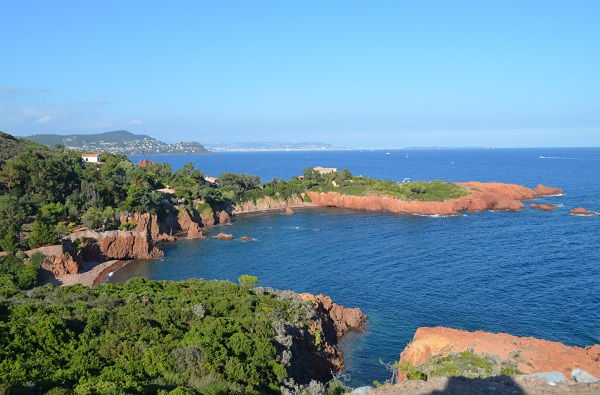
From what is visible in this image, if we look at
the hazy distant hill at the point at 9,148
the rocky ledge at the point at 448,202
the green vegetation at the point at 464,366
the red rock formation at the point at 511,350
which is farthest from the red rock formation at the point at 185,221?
the green vegetation at the point at 464,366

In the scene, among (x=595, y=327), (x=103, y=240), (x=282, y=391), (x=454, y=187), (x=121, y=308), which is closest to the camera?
(x=282, y=391)

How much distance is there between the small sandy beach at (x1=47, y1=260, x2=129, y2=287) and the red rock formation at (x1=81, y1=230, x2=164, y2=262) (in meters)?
1.19

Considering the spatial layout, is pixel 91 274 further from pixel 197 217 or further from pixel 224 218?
pixel 224 218

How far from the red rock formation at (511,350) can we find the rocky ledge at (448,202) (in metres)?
57.5

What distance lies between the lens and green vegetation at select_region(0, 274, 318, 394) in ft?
48.5

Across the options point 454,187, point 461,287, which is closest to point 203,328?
point 461,287

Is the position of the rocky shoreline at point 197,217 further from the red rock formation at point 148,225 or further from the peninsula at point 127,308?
the peninsula at point 127,308

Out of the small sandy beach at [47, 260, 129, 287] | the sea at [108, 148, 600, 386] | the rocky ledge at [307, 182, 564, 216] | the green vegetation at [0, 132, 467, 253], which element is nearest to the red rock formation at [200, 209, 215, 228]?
the green vegetation at [0, 132, 467, 253]

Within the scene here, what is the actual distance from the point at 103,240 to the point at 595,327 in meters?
49.7

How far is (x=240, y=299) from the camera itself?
96.4ft

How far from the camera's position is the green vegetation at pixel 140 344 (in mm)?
14789

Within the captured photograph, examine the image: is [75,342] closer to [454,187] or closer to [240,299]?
[240,299]

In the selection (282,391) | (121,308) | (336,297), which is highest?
(121,308)

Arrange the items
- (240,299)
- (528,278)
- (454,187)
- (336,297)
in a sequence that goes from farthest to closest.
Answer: (454,187) < (528,278) < (336,297) < (240,299)
